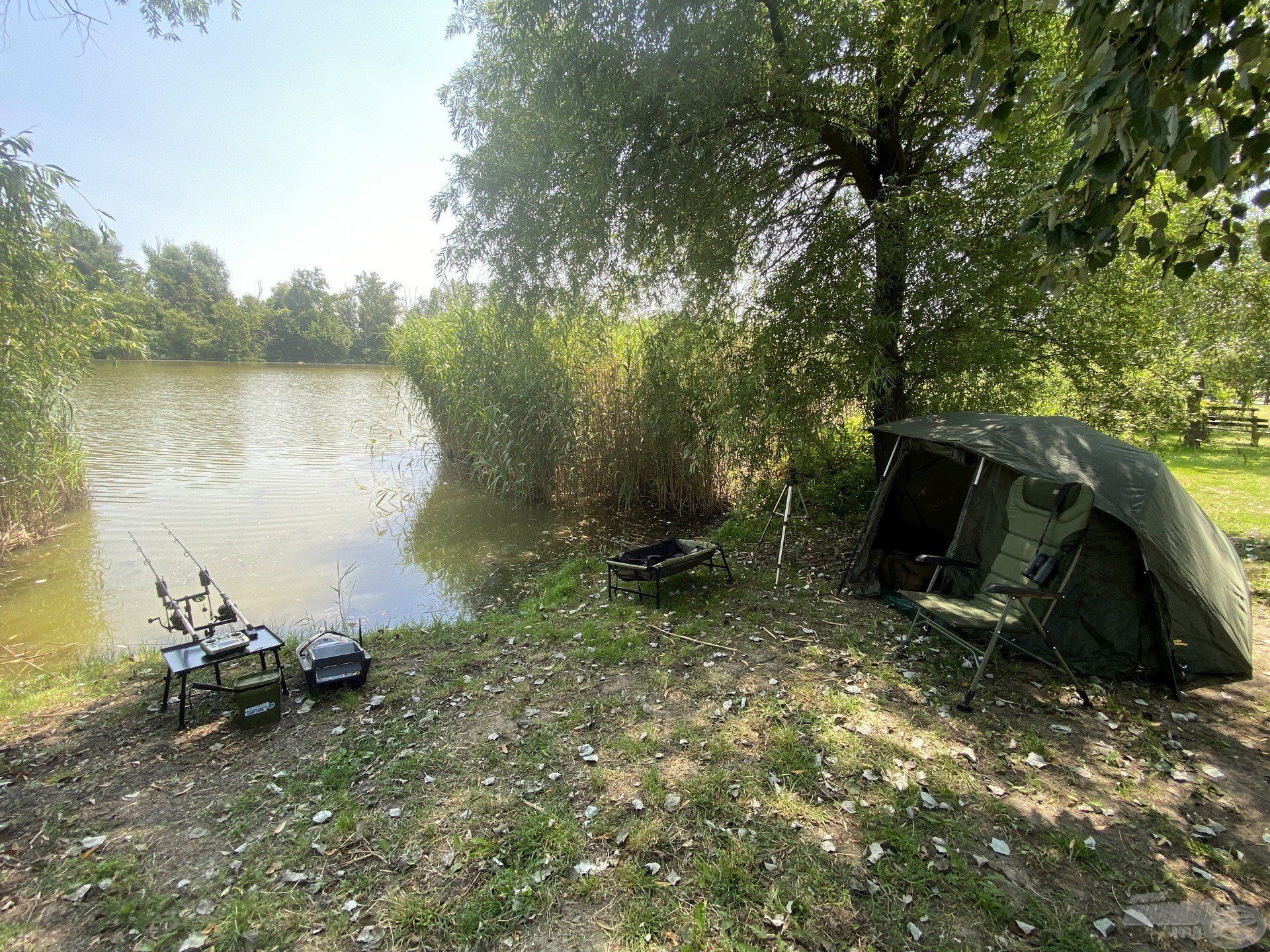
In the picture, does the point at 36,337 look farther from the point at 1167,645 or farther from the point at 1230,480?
the point at 1230,480

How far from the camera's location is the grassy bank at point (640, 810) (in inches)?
84.8

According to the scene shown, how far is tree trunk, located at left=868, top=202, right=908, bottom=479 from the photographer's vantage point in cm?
543

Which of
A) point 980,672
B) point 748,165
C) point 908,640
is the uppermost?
point 748,165

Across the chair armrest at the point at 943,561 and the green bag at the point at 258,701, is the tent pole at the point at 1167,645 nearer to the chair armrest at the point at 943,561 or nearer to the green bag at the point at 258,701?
the chair armrest at the point at 943,561

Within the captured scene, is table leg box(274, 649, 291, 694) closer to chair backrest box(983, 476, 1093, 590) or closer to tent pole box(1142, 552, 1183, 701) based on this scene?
chair backrest box(983, 476, 1093, 590)

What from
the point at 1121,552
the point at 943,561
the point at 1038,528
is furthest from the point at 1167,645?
the point at 943,561

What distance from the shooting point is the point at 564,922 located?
2.16 metres

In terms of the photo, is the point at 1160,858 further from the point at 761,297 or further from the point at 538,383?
the point at 538,383

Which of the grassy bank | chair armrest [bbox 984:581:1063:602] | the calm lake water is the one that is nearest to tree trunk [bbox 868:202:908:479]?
chair armrest [bbox 984:581:1063:602]

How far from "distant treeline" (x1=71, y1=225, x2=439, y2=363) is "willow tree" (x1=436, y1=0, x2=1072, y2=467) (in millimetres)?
31439

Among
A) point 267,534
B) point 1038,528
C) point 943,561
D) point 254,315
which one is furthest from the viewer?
point 254,315

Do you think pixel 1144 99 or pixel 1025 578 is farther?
pixel 1025 578

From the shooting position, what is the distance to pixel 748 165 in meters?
6.04

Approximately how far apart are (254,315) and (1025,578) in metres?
56.6
